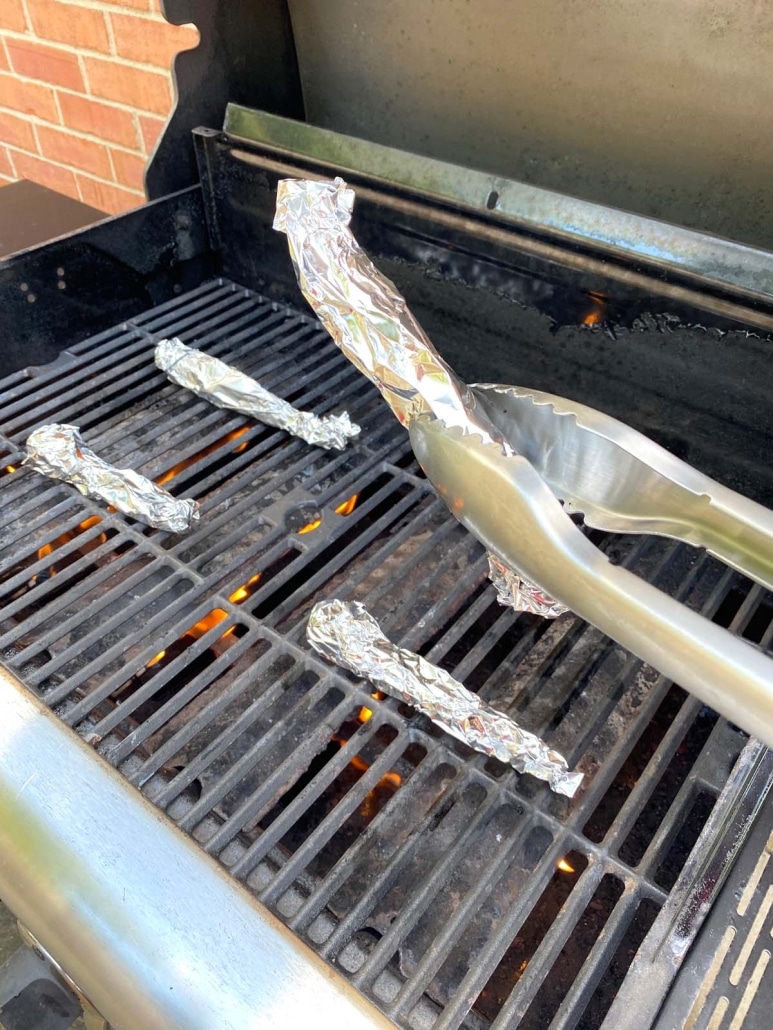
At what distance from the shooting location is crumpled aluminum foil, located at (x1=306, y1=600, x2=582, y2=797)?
66 centimetres

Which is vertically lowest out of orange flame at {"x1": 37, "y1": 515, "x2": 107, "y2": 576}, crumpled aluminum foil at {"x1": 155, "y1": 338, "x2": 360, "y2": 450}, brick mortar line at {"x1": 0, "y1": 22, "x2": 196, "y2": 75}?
orange flame at {"x1": 37, "y1": 515, "x2": 107, "y2": 576}

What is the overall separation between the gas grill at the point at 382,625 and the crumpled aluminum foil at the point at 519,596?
28 mm

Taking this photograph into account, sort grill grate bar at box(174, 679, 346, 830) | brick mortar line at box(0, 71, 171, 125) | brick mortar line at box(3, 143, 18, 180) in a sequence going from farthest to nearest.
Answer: brick mortar line at box(3, 143, 18, 180), brick mortar line at box(0, 71, 171, 125), grill grate bar at box(174, 679, 346, 830)

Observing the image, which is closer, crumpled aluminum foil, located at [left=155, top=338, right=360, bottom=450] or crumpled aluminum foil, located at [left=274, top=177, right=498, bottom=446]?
crumpled aluminum foil, located at [left=274, top=177, right=498, bottom=446]

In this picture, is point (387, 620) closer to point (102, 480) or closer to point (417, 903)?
point (417, 903)

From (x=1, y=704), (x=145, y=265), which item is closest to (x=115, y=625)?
(x=1, y=704)

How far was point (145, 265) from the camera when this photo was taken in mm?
1196

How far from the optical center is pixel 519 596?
0.77 m

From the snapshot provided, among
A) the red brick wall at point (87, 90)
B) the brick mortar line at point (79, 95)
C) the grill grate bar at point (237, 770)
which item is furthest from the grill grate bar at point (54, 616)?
the brick mortar line at point (79, 95)

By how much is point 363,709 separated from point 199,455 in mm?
450

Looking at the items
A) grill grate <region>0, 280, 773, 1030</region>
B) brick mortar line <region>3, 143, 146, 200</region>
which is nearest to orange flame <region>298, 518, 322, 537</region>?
grill grate <region>0, 280, 773, 1030</region>

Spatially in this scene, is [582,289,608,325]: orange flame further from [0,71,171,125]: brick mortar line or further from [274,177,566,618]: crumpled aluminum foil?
[0,71,171,125]: brick mortar line

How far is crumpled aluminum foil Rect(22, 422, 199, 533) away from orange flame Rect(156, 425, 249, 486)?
43 mm

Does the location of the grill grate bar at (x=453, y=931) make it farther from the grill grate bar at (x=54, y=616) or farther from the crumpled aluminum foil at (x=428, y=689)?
the grill grate bar at (x=54, y=616)
